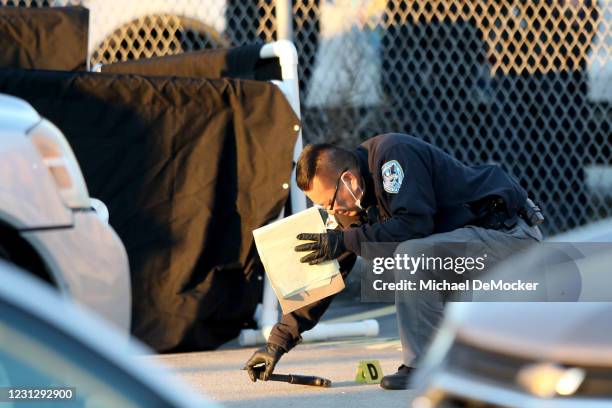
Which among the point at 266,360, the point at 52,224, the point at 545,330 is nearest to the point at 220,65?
the point at 266,360

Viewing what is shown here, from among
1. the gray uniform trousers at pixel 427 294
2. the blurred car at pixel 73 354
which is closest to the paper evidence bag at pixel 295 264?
the gray uniform trousers at pixel 427 294

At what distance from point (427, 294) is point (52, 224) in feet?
6.13

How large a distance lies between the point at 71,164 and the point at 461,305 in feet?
4.94

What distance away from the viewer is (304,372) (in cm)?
518

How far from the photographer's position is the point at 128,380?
1.50 meters

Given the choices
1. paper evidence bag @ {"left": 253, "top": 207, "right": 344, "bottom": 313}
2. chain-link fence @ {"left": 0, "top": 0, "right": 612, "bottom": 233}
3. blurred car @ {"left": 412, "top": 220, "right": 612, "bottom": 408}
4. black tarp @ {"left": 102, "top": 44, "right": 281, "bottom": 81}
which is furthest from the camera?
chain-link fence @ {"left": 0, "top": 0, "right": 612, "bottom": 233}

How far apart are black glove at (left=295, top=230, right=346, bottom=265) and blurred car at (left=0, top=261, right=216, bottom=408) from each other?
3.24 meters

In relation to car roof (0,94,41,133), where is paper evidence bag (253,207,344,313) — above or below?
below

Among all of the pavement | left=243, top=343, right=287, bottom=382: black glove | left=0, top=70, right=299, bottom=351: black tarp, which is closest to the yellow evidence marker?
the pavement

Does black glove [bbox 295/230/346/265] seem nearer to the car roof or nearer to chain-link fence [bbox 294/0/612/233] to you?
the car roof

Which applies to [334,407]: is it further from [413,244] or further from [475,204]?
[475,204]

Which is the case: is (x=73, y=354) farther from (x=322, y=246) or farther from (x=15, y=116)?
(x=322, y=246)

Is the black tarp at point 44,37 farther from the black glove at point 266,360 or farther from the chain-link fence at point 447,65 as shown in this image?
the black glove at point 266,360

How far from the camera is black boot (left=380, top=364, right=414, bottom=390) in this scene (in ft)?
15.4
